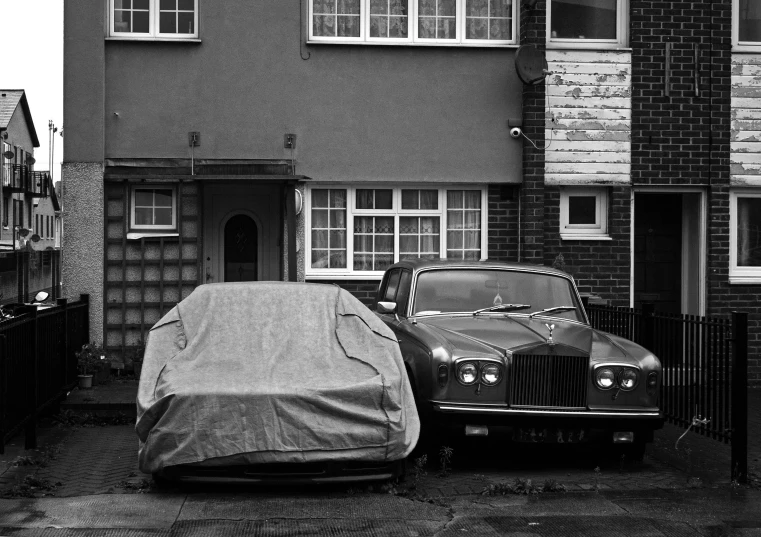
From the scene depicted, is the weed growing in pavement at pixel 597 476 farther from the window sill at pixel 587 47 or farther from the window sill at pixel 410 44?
the window sill at pixel 587 47

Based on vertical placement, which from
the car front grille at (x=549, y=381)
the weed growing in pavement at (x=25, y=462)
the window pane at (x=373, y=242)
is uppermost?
the window pane at (x=373, y=242)

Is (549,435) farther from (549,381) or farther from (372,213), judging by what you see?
(372,213)

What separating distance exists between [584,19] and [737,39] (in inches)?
85.7

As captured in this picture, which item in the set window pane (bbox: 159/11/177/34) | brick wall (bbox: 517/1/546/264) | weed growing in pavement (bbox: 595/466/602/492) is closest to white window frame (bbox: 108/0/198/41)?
window pane (bbox: 159/11/177/34)

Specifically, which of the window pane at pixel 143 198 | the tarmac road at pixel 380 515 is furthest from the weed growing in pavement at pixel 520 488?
the window pane at pixel 143 198

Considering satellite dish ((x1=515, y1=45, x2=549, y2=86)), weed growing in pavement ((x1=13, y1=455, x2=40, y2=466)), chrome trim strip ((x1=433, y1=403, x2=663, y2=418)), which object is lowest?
weed growing in pavement ((x1=13, y1=455, x2=40, y2=466))

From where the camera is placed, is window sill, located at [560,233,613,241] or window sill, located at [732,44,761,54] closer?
window sill, located at [560,233,613,241]

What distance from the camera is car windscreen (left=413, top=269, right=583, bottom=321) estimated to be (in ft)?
30.9

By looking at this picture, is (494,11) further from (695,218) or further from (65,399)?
(65,399)

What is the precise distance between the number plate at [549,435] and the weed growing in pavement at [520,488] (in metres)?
0.51

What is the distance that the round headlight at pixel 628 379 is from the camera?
8141 millimetres

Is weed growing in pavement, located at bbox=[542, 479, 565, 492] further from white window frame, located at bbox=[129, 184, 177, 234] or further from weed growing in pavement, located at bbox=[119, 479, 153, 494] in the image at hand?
white window frame, located at bbox=[129, 184, 177, 234]

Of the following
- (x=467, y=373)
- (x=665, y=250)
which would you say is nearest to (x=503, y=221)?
(x=665, y=250)

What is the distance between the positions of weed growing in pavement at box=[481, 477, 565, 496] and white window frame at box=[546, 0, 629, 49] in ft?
26.6
